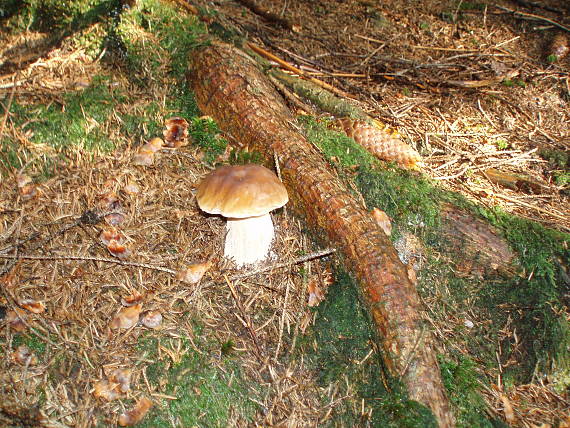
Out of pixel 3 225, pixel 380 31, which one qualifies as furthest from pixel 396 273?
pixel 380 31

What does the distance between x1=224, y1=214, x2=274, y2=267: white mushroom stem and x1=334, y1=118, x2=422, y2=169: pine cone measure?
1.29 m

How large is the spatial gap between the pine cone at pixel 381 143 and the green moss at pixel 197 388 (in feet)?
7.35

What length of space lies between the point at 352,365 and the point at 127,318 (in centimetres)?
151

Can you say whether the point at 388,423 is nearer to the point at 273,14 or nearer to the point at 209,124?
the point at 209,124

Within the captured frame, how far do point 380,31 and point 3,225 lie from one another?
5.55 m

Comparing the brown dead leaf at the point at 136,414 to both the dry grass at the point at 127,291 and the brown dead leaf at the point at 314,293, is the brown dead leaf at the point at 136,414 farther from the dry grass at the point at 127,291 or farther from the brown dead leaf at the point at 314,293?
the brown dead leaf at the point at 314,293

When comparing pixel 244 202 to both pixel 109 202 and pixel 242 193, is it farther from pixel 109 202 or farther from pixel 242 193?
pixel 109 202

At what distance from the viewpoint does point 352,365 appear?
2.22 meters

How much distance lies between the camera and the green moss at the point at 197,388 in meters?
2.07

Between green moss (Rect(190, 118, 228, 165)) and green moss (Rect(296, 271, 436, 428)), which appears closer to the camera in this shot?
green moss (Rect(296, 271, 436, 428))

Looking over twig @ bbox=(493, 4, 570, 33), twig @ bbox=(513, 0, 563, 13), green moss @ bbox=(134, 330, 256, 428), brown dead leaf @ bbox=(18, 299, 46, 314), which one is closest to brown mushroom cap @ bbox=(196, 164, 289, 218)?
green moss @ bbox=(134, 330, 256, 428)

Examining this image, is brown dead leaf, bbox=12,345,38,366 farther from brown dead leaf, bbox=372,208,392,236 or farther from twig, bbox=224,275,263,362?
brown dead leaf, bbox=372,208,392,236

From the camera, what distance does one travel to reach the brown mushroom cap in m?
2.33

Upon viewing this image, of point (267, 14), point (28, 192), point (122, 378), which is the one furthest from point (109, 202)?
point (267, 14)
